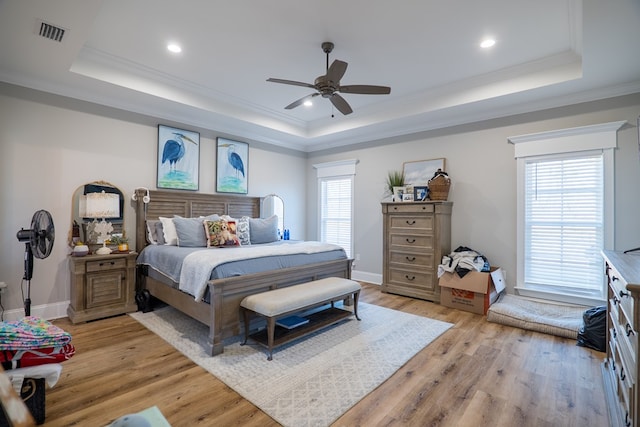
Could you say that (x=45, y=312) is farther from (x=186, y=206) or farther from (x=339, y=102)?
(x=339, y=102)

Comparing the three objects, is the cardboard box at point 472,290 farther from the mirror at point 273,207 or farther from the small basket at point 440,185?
the mirror at point 273,207

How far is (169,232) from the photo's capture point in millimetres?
3959

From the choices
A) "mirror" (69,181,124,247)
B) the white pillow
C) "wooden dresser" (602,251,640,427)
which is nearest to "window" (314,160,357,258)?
the white pillow

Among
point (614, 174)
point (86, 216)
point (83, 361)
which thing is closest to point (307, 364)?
point (83, 361)

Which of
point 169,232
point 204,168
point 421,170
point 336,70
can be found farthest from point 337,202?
point 336,70

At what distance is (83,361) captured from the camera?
2.50 meters

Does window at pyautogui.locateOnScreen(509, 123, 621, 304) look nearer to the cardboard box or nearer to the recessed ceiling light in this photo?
the cardboard box

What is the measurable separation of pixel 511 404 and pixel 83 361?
3241mm

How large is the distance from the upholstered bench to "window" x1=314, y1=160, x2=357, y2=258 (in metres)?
2.56

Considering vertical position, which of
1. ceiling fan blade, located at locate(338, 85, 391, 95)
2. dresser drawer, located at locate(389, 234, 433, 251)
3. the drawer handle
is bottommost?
the drawer handle

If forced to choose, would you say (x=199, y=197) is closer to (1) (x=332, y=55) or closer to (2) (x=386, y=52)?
(1) (x=332, y=55)

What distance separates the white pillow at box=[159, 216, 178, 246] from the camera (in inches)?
154

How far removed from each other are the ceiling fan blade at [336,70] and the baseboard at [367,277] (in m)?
3.49

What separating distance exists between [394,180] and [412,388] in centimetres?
336
